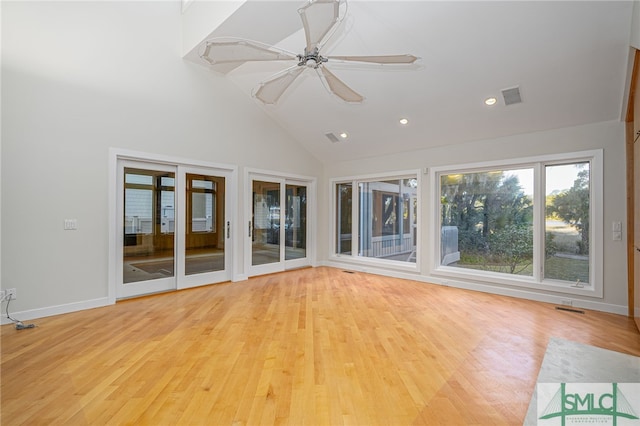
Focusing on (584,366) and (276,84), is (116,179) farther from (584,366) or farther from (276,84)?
(584,366)

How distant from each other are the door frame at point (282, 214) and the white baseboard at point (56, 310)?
2.24 metres

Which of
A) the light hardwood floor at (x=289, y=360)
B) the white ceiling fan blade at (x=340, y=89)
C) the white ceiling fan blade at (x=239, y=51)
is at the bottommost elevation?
the light hardwood floor at (x=289, y=360)

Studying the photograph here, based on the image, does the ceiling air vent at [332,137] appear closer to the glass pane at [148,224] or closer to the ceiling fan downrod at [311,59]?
the glass pane at [148,224]

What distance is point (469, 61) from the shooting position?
3.49 metres

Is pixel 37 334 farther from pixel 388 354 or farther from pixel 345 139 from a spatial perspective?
pixel 345 139

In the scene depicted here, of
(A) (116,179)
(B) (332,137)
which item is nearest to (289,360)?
(A) (116,179)

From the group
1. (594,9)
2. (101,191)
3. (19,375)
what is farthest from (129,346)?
(594,9)

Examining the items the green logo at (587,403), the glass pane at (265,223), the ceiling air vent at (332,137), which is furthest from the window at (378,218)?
the green logo at (587,403)

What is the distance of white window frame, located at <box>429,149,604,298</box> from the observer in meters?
3.80

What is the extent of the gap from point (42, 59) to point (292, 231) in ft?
15.3

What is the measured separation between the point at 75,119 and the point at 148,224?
161 centimetres

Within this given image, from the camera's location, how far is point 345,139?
5.83 meters

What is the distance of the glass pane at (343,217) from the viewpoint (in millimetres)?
6797

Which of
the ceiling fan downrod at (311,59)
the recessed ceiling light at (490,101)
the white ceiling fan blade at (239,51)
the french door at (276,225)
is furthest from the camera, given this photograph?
the french door at (276,225)
